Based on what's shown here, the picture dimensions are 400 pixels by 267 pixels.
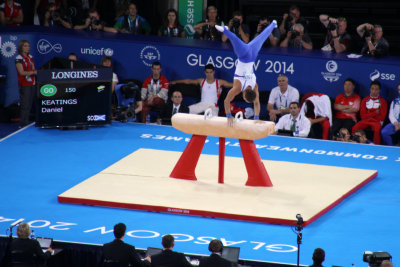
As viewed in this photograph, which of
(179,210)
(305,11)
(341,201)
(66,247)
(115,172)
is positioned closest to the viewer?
(66,247)

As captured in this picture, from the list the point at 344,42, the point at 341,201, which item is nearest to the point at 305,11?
the point at 344,42

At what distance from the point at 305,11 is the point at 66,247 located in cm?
1007

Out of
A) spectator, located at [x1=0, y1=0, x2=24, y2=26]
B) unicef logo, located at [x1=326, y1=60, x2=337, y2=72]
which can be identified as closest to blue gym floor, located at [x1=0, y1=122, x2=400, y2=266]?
unicef logo, located at [x1=326, y1=60, x2=337, y2=72]

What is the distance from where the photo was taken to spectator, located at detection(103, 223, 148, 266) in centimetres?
796

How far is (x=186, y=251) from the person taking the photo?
877cm

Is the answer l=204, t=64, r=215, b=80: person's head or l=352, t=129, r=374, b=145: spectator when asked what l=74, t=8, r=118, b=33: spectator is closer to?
l=204, t=64, r=215, b=80: person's head

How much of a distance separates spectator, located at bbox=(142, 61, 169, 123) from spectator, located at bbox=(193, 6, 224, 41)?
63.4 inches

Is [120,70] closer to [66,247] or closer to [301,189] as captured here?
[301,189]

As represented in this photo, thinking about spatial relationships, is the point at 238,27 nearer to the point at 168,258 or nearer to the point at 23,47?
the point at 23,47

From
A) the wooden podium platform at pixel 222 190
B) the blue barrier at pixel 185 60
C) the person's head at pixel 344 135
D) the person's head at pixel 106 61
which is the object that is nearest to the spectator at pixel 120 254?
the wooden podium platform at pixel 222 190

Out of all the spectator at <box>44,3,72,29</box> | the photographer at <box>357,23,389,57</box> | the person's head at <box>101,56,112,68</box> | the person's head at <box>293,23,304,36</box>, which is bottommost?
the person's head at <box>101,56,112,68</box>

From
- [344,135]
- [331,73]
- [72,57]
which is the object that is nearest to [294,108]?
[344,135]

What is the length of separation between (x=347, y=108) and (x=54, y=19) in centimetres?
648

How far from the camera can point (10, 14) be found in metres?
16.5
